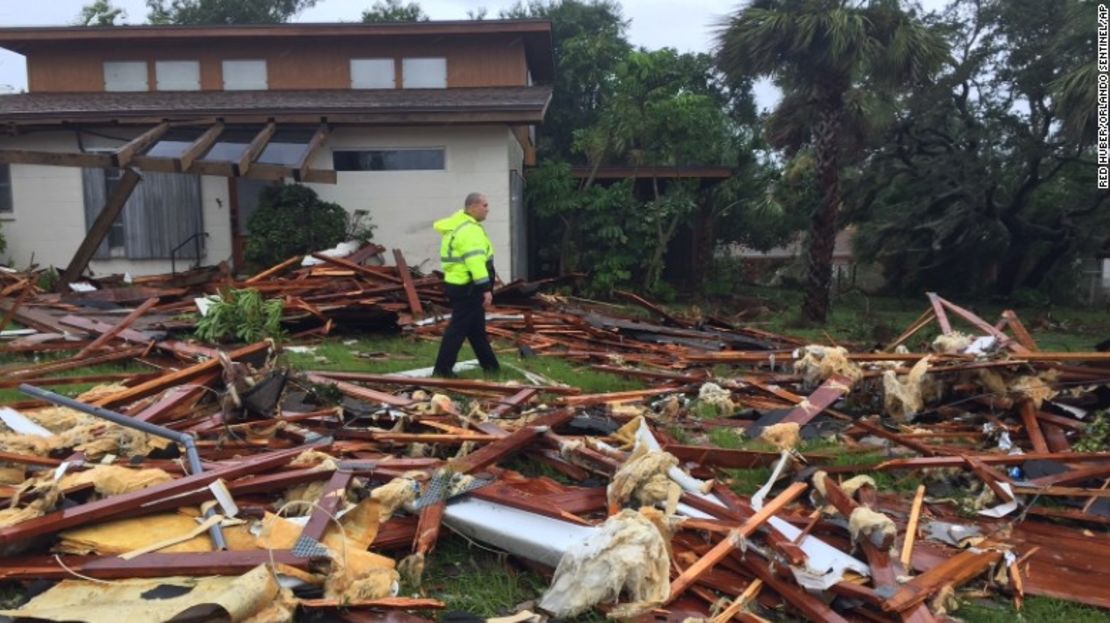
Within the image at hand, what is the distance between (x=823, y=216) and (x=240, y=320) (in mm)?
11081

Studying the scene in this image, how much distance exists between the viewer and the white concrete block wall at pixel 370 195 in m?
15.4

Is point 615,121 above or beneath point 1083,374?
above

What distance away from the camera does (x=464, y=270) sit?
747cm

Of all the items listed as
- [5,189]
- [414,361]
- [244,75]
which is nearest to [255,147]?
[414,361]

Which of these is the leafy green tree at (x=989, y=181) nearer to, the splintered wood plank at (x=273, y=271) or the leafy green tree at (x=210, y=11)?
the splintered wood plank at (x=273, y=271)

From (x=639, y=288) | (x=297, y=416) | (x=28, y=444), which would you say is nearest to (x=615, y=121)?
(x=639, y=288)

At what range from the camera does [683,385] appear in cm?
720

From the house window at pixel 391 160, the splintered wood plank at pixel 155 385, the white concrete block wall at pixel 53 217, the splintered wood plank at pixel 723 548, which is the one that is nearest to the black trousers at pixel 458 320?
the splintered wood plank at pixel 155 385

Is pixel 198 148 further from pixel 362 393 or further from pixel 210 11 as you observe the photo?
pixel 210 11

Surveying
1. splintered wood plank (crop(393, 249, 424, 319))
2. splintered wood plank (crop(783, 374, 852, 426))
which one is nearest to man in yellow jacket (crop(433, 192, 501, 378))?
splintered wood plank (crop(783, 374, 852, 426))

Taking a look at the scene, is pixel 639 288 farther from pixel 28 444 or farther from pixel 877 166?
pixel 28 444

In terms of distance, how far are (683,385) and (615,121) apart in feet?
40.0

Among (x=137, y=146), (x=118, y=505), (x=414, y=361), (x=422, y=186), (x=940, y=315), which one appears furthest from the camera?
(x=422, y=186)

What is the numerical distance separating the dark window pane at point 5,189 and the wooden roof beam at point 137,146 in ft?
12.9
